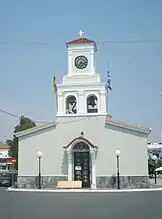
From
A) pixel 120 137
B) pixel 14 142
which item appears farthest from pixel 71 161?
pixel 14 142

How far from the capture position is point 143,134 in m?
30.9

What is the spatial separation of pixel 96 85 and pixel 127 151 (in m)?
5.88

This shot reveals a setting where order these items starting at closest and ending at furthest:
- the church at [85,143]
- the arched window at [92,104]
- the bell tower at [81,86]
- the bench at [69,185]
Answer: the bench at [69,185], the church at [85,143], the bell tower at [81,86], the arched window at [92,104]

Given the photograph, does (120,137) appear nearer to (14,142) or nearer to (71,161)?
(71,161)

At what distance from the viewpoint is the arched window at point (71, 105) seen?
1298 inches

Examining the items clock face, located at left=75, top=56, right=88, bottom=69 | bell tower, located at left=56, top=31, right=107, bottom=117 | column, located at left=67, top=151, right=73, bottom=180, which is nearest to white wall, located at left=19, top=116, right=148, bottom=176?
column, located at left=67, top=151, right=73, bottom=180

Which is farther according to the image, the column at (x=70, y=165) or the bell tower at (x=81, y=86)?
the bell tower at (x=81, y=86)

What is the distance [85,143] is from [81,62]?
23.1 ft

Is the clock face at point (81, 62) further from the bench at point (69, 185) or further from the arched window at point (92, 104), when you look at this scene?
the bench at point (69, 185)

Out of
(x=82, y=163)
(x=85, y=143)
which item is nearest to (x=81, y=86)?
(x=85, y=143)

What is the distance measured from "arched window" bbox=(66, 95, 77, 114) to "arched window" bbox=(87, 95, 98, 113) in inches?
44.8

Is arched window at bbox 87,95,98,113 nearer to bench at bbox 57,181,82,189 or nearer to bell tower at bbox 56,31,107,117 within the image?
bell tower at bbox 56,31,107,117

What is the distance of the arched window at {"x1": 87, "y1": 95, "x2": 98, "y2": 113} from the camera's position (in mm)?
32562

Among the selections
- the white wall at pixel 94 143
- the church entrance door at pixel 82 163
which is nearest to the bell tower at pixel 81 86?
the white wall at pixel 94 143
